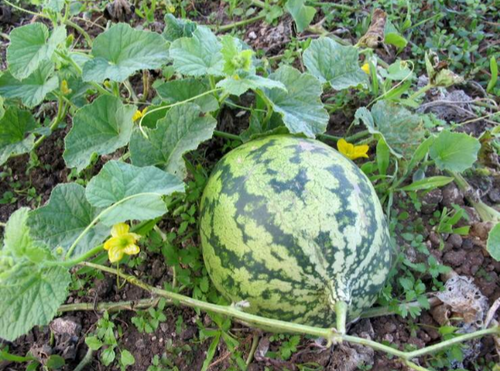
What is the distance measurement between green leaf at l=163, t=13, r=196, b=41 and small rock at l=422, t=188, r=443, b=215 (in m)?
1.22

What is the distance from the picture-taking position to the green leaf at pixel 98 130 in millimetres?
1740

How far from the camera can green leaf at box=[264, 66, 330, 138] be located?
5.81 feet

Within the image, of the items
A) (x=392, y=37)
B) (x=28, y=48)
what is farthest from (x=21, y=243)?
(x=392, y=37)

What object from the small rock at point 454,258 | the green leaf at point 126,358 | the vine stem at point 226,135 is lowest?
the small rock at point 454,258

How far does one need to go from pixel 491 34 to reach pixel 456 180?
1084mm

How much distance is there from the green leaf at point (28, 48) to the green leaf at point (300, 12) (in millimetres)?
1106

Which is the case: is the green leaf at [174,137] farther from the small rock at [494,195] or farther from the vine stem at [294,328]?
the small rock at [494,195]

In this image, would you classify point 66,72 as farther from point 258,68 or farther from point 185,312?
point 185,312

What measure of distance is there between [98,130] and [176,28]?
1.84 feet

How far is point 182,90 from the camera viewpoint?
6.06ft

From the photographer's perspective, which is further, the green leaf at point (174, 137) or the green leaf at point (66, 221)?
the green leaf at point (174, 137)

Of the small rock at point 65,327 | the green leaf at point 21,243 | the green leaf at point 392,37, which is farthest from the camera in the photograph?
the green leaf at point 392,37

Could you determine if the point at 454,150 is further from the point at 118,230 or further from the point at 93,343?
the point at 93,343

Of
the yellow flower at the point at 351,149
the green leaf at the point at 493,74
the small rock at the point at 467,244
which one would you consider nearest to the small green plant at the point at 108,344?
the yellow flower at the point at 351,149
